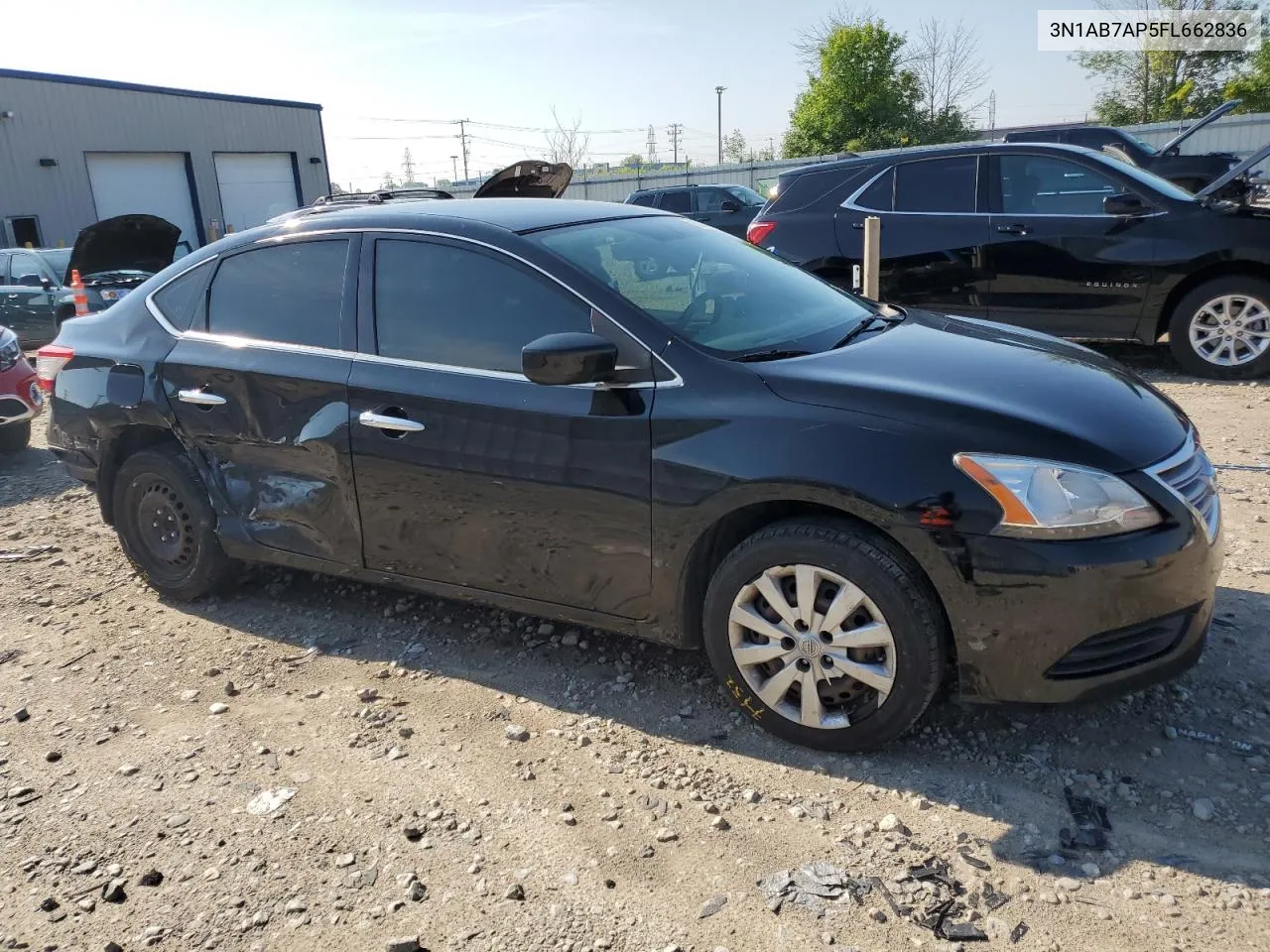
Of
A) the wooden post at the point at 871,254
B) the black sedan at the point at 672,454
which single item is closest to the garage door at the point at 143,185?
the wooden post at the point at 871,254

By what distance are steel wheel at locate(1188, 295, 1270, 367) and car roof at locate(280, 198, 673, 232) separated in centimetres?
525

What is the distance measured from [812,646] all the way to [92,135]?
28.5 m

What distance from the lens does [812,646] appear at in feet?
9.77

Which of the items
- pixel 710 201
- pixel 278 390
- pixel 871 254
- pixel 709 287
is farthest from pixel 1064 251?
pixel 710 201

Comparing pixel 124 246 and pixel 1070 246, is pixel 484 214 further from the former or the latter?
pixel 124 246

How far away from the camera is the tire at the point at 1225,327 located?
727 centimetres

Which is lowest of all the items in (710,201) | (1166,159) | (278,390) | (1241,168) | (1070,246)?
(278,390)

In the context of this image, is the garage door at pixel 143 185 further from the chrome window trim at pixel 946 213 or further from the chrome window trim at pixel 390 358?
the chrome window trim at pixel 390 358

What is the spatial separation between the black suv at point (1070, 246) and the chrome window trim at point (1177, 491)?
4965mm

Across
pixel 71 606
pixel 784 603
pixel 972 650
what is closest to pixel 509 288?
pixel 784 603

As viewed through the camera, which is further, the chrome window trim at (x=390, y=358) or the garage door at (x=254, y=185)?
the garage door at (x=254, y=185)

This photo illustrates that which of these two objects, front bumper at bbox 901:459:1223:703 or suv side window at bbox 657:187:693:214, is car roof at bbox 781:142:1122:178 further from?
suv side window at bbox 657:187:693:214

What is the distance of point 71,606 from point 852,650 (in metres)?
3.76

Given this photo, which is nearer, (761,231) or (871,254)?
(871,254)
